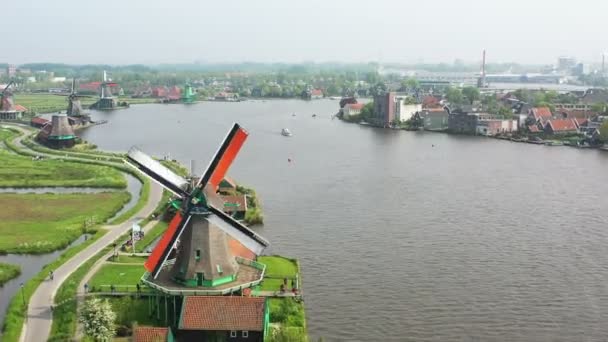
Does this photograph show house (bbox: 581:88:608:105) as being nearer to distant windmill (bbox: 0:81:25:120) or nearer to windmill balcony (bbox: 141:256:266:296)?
distant windmill (bbox: 0:81:25:120)

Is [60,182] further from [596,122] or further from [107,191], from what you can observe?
[596,122]

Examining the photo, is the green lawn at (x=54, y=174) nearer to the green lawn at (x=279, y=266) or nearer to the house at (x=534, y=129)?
the green lawn at (x=279, y=266)

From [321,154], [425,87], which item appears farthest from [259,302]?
[425,87]

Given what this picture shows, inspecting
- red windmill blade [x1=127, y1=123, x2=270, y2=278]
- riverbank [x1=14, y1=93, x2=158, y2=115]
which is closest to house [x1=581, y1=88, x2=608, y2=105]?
riverbank [x1=14, y1=93, x2=158, y2=115]

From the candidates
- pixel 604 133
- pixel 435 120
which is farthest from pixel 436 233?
pixel 435 120

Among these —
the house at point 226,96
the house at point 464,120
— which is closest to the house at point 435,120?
the house at point 464,120
